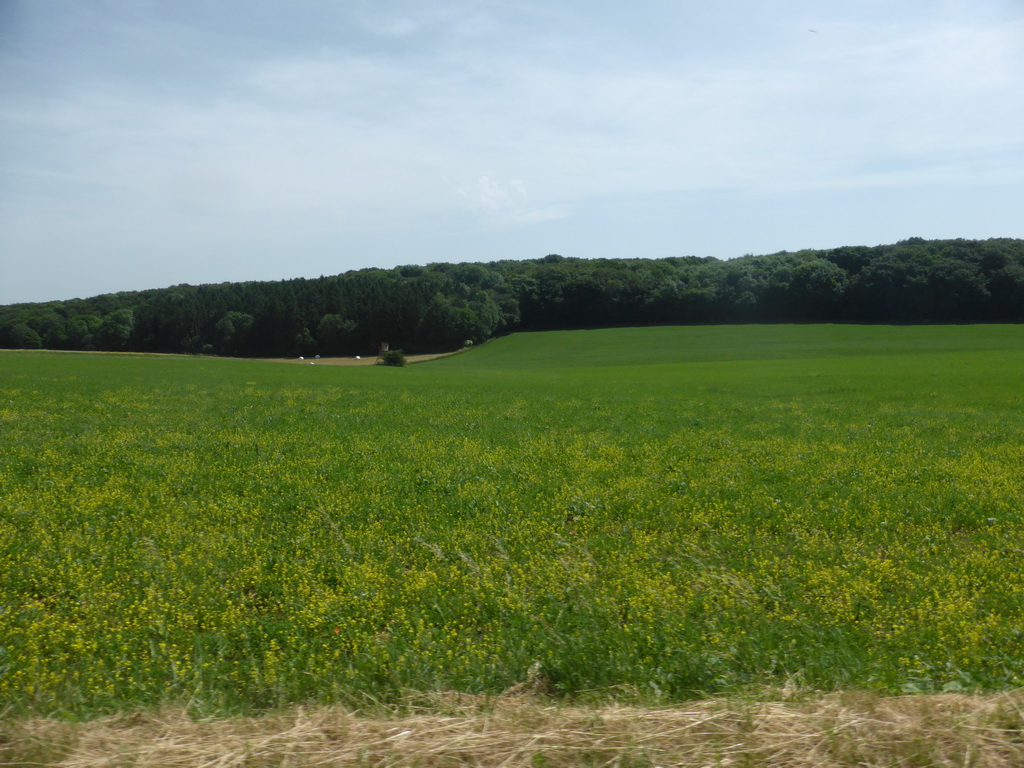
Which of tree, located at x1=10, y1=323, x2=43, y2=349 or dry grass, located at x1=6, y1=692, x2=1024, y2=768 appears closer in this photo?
dry grass, located at x1=6, y1=692, x2=1024, y2=768

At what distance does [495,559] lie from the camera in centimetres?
845

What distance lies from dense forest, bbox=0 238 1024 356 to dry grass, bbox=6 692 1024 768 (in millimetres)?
91666

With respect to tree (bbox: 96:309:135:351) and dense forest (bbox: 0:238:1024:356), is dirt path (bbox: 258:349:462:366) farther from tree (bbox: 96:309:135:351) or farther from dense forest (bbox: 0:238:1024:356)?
tree (bbox: 96:309:135:351)

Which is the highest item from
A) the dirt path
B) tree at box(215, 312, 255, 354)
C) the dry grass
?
tree at box(215, 312, 255, 354)

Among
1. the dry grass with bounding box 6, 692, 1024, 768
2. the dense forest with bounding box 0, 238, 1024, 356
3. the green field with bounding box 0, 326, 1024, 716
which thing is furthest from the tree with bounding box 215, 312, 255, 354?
the dry grass with bounding box 6, 692, 1024, 768

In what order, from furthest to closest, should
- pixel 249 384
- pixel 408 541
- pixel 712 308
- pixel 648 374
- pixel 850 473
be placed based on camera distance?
1. pixel 712 308
2. pixel 648 374
3. pixel 249 384
4. pixel 850 473
5. pixel 408 541

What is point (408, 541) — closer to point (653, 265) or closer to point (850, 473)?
point (850, 473)

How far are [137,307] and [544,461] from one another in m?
97.2

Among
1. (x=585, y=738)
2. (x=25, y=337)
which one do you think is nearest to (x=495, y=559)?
(x=585, y=738)

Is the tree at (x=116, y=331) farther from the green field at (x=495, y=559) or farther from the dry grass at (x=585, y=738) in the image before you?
the dry grass at (x=585, y=738)

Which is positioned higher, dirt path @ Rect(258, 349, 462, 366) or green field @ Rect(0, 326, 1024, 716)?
green field @ Rect(0, 326, 1024, 716)

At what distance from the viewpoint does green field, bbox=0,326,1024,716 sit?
565cm

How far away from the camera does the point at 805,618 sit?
675 centimetres

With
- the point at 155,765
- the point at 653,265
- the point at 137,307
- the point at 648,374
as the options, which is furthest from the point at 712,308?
the point at 155,765
